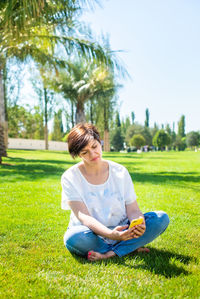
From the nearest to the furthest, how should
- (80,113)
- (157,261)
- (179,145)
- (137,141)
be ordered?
(157,261) < (80,113) < (137,141) < (179,145)

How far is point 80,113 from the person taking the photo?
2369cm

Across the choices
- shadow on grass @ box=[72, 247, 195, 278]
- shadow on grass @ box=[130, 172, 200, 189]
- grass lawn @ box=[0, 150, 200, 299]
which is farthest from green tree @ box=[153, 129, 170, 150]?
shadow on grass @ box=[72, 247, 195, 278]

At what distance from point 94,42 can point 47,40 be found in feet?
6.51

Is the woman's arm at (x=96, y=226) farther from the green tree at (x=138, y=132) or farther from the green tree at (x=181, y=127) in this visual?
the green tree at (x=181, y=127)

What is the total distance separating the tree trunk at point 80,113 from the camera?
2345 cm

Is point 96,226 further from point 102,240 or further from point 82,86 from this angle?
point 82,86

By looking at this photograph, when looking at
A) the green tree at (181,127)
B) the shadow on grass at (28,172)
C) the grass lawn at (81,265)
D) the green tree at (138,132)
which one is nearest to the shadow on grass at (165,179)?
the shadow on grass at (28,172)

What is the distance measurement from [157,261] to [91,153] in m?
1.20

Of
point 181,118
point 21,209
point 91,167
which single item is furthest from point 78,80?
point 181,118

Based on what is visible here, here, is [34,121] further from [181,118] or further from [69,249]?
[181,118]

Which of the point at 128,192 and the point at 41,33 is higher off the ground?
the point at 41,33

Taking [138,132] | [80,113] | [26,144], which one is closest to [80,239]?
[80,113]

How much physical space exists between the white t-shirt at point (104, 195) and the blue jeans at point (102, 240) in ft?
0.62

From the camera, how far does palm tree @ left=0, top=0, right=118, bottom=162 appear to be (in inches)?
392
